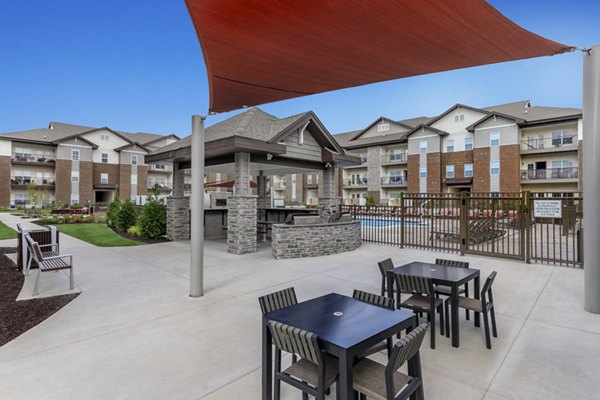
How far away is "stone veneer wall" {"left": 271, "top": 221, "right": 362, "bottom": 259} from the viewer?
970 cm

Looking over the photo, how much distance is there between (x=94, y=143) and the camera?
41156 mm

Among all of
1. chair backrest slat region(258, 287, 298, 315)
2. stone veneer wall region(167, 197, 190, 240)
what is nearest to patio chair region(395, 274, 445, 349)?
chair backrest slat region(258, 287, 298, 315)

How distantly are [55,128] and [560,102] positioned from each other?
202ft

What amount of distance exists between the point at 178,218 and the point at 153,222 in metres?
1.34

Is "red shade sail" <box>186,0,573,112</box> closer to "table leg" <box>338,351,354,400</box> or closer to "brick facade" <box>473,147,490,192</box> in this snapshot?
"table leg" <box>338,351,354,400</box>

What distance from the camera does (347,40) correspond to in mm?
3180

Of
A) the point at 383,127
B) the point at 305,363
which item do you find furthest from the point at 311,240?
the point at 383,127

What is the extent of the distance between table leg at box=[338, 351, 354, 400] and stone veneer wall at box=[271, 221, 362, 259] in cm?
755

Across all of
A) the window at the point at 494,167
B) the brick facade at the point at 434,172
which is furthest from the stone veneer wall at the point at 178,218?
the window at the point at 494,167

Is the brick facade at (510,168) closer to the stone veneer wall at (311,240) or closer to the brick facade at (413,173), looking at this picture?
the brick facade at (413,173)

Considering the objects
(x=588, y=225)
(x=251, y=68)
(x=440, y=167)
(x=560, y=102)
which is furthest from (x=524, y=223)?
(x=560, y=102)

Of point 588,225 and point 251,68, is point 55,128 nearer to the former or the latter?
point 251,68

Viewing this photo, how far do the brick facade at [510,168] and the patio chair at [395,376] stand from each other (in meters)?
33.6

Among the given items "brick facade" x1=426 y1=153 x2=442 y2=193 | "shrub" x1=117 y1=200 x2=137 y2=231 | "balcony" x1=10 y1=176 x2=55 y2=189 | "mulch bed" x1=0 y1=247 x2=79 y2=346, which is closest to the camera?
"mulch bed" x1=0 y1=247 x2=79 y2=346
